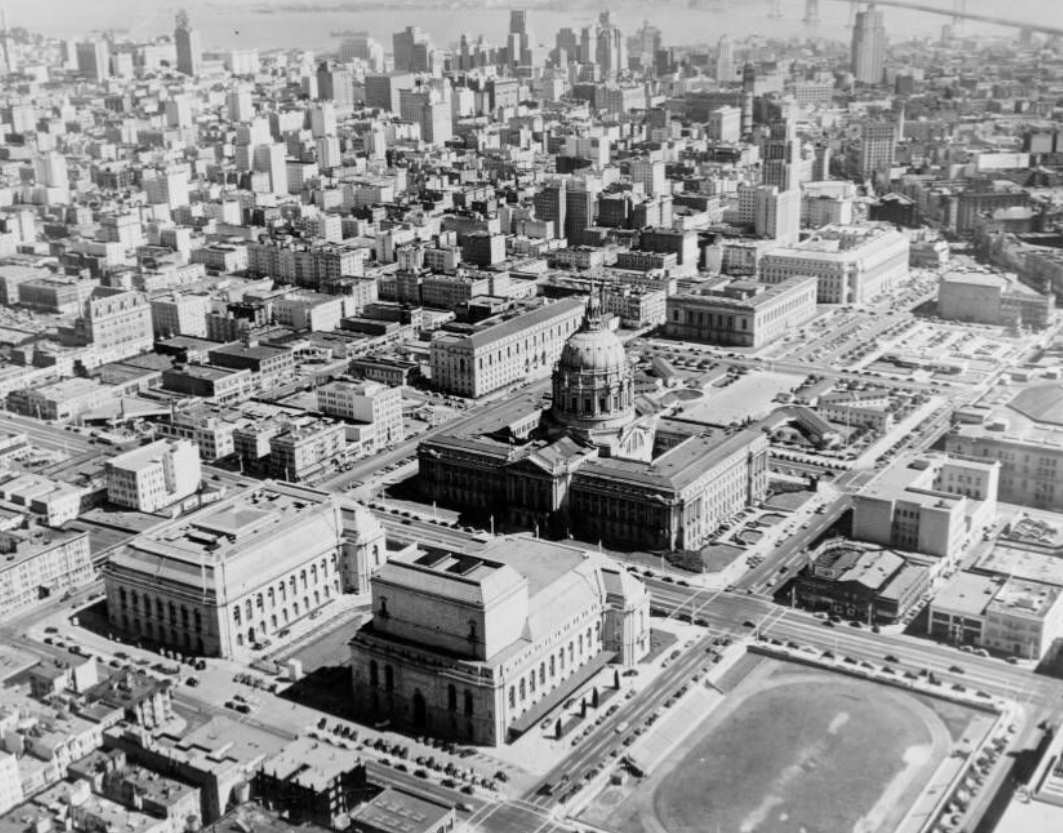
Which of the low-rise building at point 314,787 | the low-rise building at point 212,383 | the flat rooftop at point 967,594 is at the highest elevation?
the low-rise building at point 212,383

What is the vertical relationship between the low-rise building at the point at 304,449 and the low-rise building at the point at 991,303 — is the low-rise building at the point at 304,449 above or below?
below

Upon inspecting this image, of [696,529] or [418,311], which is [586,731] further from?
[418,311]

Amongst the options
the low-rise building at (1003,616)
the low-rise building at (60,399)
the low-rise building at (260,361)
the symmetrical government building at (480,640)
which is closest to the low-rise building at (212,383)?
the low-rise building at (260,361)

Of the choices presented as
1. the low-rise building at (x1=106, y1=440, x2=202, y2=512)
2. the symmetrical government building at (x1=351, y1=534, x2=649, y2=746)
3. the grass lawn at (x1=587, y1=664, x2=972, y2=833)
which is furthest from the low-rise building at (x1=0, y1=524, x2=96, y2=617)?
the grass lawn at (x1=587, y1=664, x2=972, y2=833)

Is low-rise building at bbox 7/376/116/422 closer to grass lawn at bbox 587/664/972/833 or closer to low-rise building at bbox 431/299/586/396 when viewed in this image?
low-rise building at bbox 431/299/586/396

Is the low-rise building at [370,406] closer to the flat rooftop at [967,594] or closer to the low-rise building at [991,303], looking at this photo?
the flat rooftop at [967,594]

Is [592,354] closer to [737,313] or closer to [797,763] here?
[797,763]
